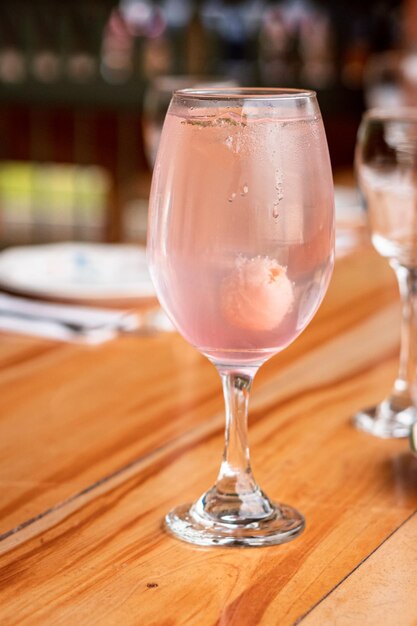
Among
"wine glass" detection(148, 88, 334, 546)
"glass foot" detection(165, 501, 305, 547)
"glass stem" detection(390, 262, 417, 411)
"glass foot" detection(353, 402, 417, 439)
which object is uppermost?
"wine glass" detection(148, 88, 334, 546)

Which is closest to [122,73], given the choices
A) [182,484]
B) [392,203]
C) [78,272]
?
[78,272]

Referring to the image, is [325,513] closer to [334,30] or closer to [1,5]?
[334,30]

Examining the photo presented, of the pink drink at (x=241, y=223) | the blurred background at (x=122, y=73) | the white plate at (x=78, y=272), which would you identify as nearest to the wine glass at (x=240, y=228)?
the pink drink at (x=241, y=223)

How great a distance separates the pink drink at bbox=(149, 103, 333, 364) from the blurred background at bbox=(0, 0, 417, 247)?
9.02 feet

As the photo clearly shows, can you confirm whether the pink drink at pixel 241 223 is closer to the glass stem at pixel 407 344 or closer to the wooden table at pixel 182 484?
the wooden table at pixel 182 484

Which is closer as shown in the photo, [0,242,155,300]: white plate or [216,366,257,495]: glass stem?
[216,366,257,495]: glass stem

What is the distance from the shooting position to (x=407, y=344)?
769 millimetres

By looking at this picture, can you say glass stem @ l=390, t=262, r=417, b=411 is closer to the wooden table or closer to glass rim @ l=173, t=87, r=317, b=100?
the wooden table

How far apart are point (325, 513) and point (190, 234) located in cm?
17

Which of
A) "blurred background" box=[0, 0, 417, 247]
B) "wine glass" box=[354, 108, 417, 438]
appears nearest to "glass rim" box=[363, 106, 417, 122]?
"wine glass" box=[354, 108, 417, 438]

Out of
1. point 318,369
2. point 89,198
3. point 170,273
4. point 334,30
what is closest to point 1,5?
point 89,198

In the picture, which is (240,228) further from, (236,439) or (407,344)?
(407,344)

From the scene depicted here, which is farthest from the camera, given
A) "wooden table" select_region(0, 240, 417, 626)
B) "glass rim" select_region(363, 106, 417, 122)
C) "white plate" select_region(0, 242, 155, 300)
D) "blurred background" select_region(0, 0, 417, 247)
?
"blurred background" select_region(0, 0, 417, 247)

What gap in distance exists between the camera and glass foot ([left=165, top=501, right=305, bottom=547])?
543 millimetres
